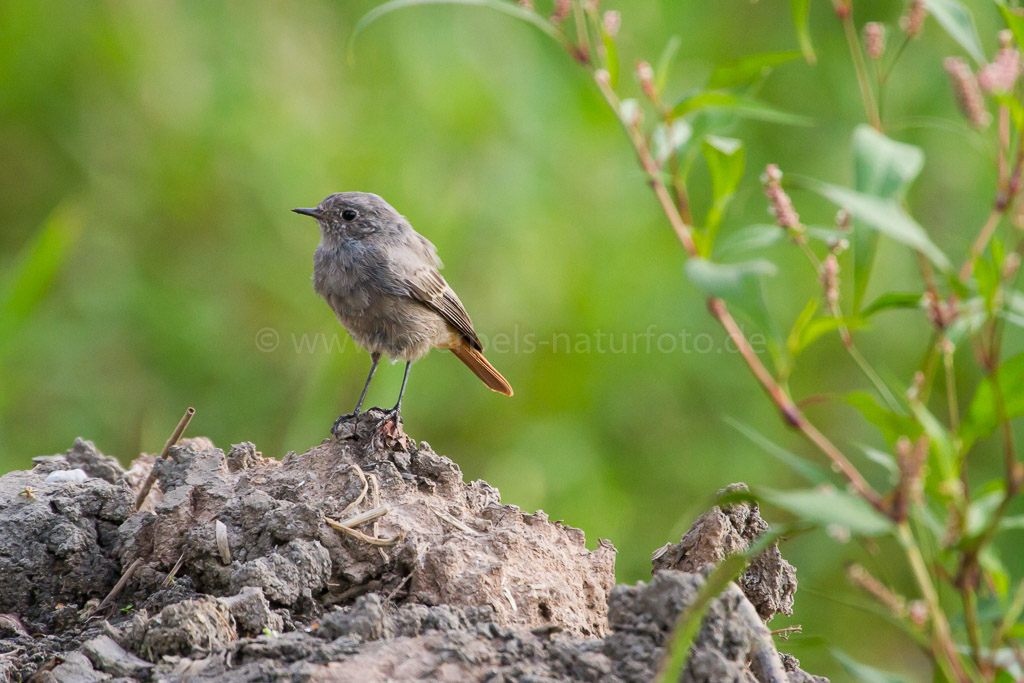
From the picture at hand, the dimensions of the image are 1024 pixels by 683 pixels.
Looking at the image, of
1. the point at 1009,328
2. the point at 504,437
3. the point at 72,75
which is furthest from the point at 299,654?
the point at 72,75

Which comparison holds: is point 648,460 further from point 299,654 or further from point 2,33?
point 2,33


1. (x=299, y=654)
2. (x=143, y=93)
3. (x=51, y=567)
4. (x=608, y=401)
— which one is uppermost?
(x=143, y=93)

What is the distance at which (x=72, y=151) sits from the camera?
6.07m

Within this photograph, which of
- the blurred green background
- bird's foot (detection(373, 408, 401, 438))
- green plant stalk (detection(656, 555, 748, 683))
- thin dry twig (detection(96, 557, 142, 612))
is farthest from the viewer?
the blurred green background

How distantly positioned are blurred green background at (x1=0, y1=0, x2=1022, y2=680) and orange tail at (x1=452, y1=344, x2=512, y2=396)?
741 millimetres

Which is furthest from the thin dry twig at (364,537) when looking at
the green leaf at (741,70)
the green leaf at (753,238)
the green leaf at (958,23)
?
the green leaf at (958,23)

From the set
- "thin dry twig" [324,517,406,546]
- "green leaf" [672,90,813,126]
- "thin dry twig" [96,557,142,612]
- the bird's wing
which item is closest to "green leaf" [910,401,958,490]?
"green leaf" [672,90,813,126]

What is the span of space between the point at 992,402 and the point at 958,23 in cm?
64

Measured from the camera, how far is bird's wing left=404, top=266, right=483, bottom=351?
4.65 metres

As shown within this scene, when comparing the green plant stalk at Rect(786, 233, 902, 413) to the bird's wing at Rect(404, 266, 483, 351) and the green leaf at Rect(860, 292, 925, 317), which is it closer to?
the green leaf at Rect(860, 292, 925, 317)

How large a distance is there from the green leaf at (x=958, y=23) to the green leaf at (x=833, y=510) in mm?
763

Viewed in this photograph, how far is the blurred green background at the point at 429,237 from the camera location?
584 centimetres

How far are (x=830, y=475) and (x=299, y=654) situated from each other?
115 cm

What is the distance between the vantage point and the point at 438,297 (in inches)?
187
